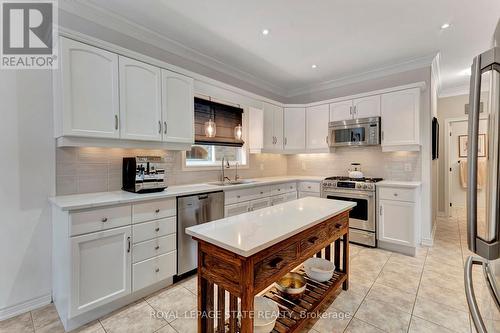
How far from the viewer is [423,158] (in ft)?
11.6

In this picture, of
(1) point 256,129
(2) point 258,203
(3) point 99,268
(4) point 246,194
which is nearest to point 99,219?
(3) point 99,268

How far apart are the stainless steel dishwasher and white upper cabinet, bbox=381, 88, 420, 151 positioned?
278cm

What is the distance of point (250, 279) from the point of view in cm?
124

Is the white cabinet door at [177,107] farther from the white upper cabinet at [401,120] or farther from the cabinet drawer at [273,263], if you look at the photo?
the white upper cabinet at [401,120]

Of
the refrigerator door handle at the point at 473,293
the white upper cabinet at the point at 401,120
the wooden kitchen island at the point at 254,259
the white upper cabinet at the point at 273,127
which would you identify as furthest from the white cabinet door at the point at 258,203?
the refrigerator door handle at the point at 473,293

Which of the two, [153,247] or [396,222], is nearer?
[153,247]

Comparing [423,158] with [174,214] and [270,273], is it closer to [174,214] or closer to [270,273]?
[270,273]

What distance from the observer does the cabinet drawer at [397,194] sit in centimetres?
318

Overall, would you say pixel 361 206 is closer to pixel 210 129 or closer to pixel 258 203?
pixel 258 203

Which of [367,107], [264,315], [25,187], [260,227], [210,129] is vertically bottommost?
[264,315]

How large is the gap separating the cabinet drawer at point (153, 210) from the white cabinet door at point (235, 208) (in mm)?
739

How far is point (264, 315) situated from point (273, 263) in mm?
475

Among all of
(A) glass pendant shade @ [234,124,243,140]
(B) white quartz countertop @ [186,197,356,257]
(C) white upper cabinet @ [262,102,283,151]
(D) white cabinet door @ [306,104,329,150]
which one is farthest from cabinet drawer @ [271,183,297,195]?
(B) white quartz countertop @ [186,197,356,257]

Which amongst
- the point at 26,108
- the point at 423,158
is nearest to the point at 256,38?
the point at 26,108
